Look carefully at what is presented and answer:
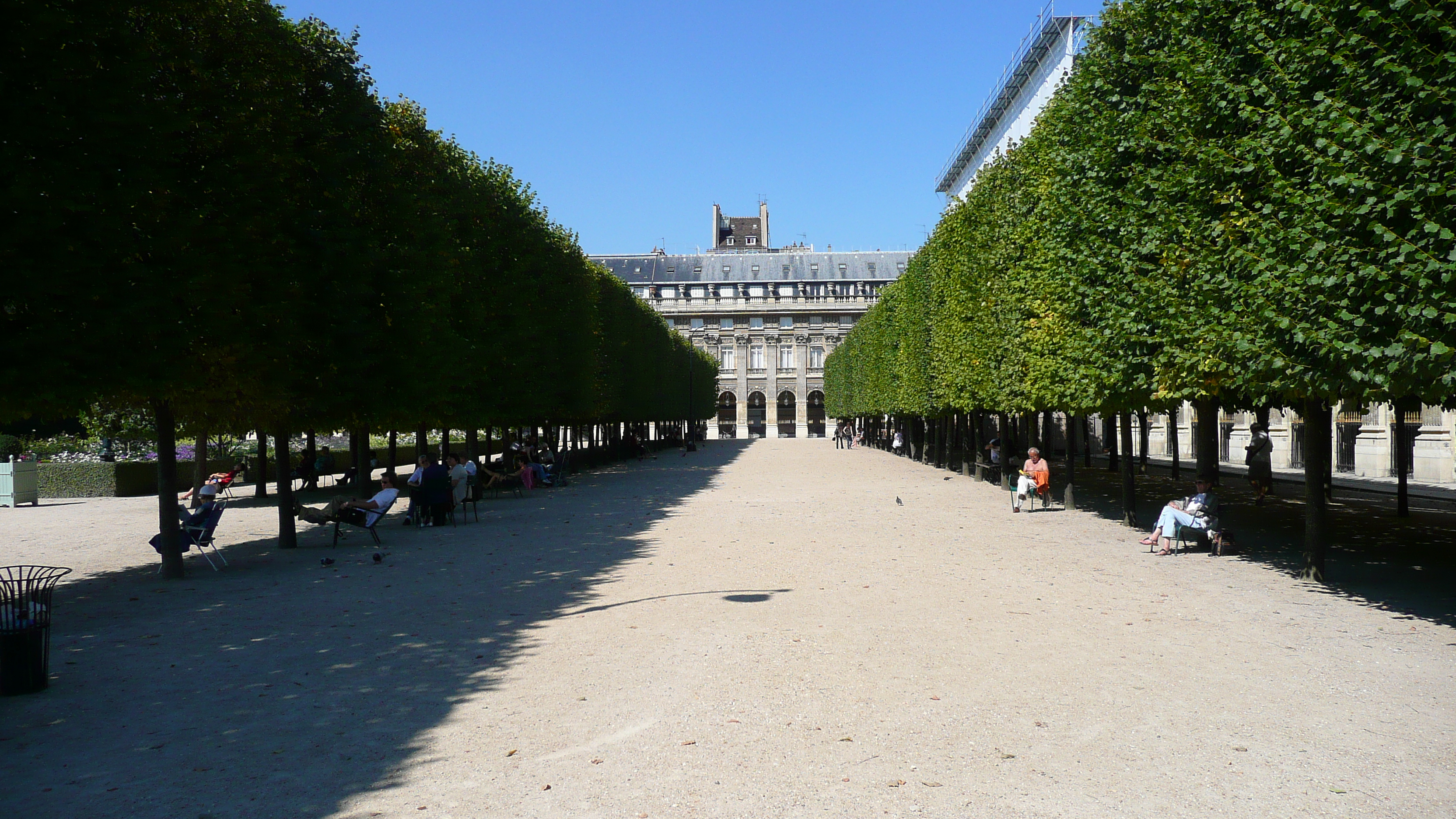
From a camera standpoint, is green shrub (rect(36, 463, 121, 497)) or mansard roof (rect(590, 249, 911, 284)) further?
mansard roof (rect(590, 249, 911, 284))

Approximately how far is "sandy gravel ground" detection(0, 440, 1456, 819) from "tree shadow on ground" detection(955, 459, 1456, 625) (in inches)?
24.8

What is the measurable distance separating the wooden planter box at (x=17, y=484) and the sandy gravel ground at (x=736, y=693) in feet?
51.4

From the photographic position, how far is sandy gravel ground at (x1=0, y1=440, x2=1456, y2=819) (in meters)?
5.25

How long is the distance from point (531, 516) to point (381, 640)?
12.1 meters

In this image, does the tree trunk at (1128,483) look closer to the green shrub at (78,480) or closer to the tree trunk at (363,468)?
the tree trunk at (363,468)

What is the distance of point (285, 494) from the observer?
15797mm

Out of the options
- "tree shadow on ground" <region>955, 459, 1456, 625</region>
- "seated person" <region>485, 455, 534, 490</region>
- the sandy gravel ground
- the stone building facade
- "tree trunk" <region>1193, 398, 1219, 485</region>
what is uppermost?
the stone building facade

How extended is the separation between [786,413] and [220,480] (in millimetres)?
90758

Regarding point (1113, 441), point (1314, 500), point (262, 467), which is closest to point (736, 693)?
point (1314, 500)

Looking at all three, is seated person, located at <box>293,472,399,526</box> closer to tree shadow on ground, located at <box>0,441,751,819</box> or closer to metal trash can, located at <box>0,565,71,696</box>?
tree shadow on ground, located at <box>0,441,751,819</box>

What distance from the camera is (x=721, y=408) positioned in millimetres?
114000

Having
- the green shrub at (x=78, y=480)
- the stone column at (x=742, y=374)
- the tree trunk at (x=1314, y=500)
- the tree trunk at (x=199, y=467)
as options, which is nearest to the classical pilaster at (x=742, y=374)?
the stone column at (x=742, y=374)

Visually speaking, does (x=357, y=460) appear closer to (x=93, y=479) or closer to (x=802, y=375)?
(x=93, y=479)

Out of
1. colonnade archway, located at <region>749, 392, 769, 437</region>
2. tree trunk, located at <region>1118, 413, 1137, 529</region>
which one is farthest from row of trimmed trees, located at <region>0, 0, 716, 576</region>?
colonnade archway, located at <region>749, 392, 769, 437</region>
